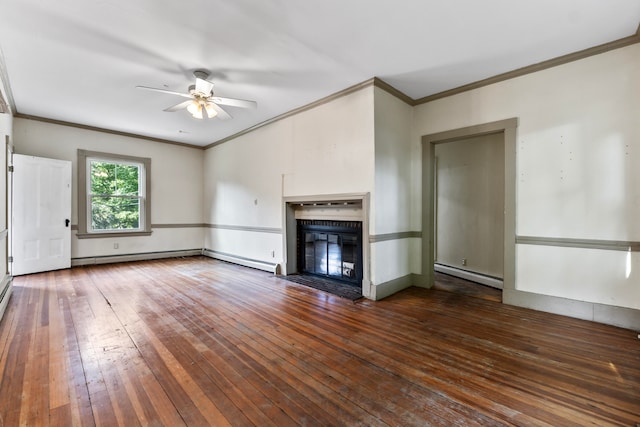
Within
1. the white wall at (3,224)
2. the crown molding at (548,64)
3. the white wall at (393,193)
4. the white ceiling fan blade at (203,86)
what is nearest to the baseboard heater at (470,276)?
the white wall at (393,193)

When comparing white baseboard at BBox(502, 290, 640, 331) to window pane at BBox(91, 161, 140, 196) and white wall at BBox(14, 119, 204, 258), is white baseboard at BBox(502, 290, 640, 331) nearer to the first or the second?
white wall at BBox(14, 119, 204, 258)

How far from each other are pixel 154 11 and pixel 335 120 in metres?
2.37

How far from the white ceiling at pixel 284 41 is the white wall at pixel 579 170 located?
300mm

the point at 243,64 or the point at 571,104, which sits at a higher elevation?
the point at 243,64

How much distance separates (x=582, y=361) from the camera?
7.18ft

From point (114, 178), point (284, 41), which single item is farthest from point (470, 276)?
point (114, 178)

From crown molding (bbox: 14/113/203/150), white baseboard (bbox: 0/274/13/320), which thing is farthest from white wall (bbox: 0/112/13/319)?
crown molding (bbox: 14/113/203/150)

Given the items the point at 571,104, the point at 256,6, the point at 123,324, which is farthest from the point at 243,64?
the point at 571,104

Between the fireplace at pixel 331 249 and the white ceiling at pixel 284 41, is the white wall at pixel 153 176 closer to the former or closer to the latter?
the white ceiling at pixel 284 41

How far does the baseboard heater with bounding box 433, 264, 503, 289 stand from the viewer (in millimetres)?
4243

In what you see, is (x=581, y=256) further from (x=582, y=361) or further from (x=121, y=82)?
(x=121, y=82)

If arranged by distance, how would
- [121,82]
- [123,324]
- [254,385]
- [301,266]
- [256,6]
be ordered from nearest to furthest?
[254,385] → [256,6] → [123,324] → [121,82] → [301,266]

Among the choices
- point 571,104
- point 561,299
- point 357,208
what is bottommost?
point 561,299

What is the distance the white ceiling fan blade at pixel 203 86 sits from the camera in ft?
10.7
